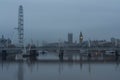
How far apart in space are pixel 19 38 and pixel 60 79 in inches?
2921

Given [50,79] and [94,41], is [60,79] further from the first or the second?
[94,41]

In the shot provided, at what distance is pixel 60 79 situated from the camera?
33844 millimetres

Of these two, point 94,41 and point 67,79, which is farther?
point 94,41

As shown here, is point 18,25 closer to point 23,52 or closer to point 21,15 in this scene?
point 21,15

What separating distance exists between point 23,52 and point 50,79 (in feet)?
203

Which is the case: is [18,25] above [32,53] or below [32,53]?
above

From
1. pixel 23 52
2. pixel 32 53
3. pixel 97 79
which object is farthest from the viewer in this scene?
pixel 32 53

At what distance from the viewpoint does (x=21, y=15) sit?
10875cm

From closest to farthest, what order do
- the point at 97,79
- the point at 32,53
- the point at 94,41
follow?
the point at 97,79
the point at 32,53
the point at 94,41

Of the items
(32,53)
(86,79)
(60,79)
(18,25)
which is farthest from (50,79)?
(18,25)

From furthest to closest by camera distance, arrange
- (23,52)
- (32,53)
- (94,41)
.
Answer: (94,41) < (32,53) < (23,52)

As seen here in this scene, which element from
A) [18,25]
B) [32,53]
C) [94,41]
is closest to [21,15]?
[18,25]

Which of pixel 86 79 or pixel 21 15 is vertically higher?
pixel 21 15

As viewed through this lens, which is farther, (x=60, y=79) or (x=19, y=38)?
(x=19, y=38)
